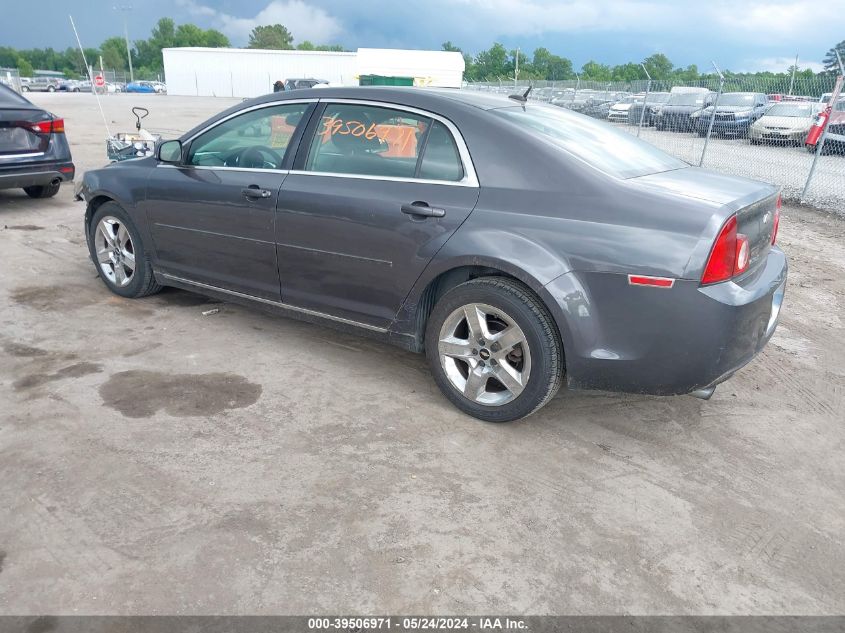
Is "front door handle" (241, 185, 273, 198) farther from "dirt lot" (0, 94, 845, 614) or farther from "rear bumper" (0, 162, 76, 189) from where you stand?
"rear bumper" (0, 162, 76, 189)

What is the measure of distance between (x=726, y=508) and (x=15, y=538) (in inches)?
114

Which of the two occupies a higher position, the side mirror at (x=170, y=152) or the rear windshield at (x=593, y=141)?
the rear windshield at (x=593, y=141)

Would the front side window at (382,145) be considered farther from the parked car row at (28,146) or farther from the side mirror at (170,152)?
the parked car row at (28,146)

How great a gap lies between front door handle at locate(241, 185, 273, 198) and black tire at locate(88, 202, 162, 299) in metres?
1.26

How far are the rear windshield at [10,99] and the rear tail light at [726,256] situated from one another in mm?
7664

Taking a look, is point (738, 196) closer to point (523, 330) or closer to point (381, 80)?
point (523, 330)

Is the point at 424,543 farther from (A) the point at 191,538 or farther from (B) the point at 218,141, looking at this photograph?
(B) the point at 218,141

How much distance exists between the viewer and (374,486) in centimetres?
293

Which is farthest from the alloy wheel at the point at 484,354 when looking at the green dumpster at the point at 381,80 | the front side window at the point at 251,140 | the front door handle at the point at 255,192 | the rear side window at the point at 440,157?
the green dumpster at the point at 381,80

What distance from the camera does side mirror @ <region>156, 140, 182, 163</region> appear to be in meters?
4.62

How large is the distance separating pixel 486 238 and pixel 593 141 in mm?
943

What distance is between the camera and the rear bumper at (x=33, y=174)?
7457mm

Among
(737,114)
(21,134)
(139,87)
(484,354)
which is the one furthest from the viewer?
(139,87)

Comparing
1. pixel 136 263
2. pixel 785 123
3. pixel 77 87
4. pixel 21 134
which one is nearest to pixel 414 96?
pixel 136 263
